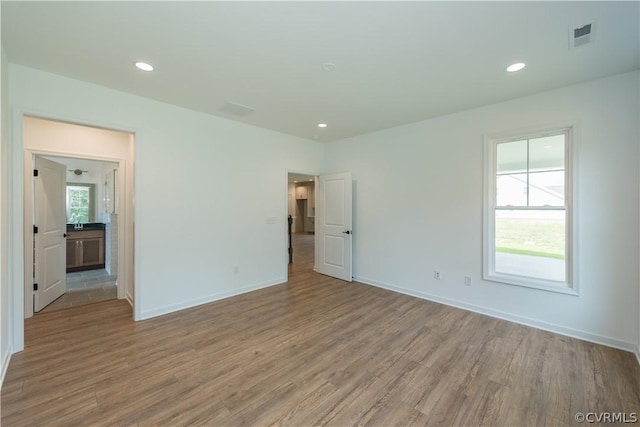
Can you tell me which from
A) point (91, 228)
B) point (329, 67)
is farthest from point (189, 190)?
Answer: point (91, 228)

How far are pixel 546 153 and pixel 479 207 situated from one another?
0.95 meters

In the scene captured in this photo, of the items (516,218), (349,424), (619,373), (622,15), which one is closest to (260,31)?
(622,15)

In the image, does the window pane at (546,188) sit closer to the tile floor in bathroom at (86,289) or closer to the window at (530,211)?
the window at (530,211)

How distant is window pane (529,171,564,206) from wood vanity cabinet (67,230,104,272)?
25.6ft

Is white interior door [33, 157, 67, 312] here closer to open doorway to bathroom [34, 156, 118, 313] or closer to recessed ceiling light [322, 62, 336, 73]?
open doorway to bathroom [34, 156, 118, 313]

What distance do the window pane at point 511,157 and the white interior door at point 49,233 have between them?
6.19 metres

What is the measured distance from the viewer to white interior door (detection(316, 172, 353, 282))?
5031mm

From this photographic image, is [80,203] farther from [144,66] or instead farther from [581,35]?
[581,35]

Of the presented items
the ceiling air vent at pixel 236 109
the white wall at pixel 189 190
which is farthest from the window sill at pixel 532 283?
the ceiling air vent at pixel 236 109

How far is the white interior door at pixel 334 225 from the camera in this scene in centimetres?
503

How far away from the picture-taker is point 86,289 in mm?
4395

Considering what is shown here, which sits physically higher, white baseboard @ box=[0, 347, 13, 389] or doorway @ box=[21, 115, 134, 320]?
doorway @ box=[21, 115, 134, 320]

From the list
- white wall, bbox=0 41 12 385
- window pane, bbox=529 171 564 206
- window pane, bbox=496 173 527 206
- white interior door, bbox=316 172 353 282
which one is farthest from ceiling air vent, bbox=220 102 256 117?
window pane, bbox=529 171 564 206

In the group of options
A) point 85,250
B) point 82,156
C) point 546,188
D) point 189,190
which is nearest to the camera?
point 546,188
